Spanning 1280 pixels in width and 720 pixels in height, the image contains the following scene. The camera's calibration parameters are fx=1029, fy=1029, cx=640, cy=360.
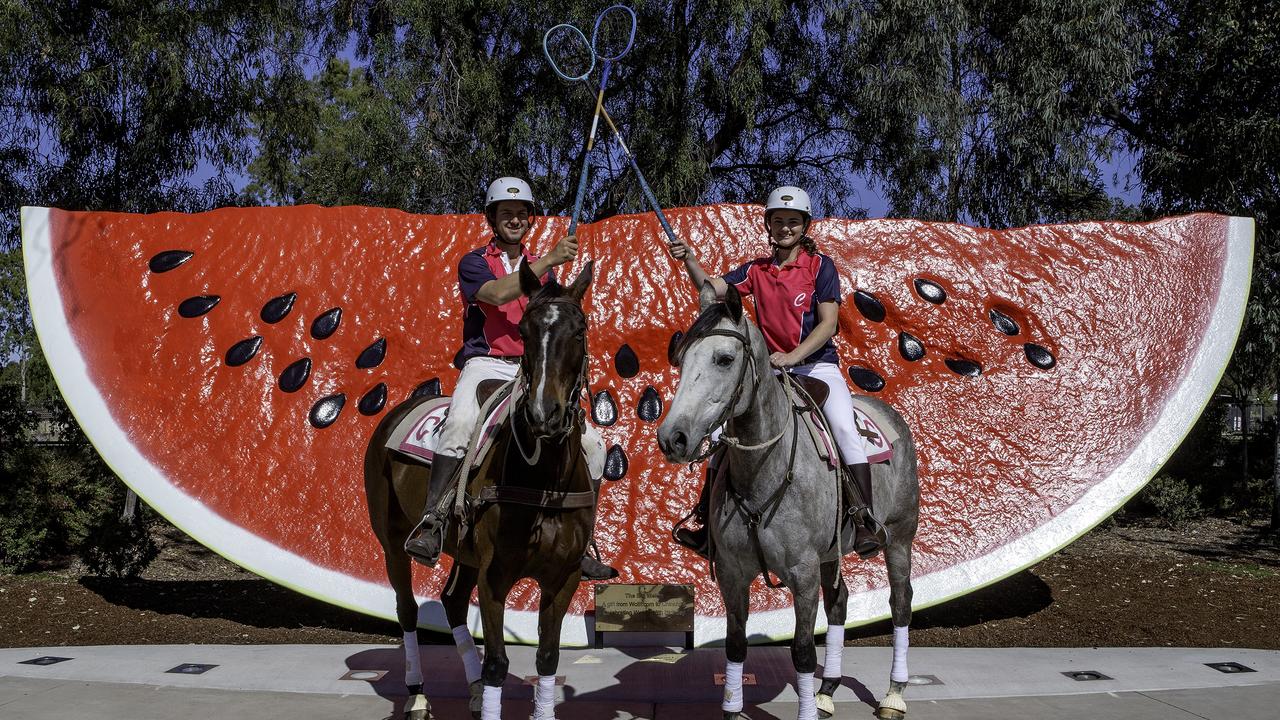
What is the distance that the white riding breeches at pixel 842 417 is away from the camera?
507cm

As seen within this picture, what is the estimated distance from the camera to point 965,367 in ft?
25.0

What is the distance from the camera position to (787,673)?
6238mm

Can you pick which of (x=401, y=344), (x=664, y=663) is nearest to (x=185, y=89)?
(x=401, y=344)

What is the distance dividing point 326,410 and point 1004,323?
5.03 m

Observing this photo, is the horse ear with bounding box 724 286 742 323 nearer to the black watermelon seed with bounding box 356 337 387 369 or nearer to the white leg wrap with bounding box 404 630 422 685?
the white leg wrap with bounding box 404 630 422 685

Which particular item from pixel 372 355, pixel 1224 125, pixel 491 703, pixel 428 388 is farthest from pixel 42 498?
pixel 1224 125

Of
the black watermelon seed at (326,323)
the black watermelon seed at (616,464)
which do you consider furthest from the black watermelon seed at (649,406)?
the black watermelon seed at (326,323)

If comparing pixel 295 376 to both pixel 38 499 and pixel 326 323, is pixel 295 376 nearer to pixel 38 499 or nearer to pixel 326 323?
pixel 326 323

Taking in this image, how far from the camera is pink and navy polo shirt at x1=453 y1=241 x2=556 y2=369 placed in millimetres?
4867

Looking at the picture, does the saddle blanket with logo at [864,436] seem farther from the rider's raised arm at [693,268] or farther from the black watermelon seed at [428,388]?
the black watermelon seed at [428,388]

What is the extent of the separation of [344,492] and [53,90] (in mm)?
5267

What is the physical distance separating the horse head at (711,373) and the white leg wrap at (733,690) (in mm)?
1215

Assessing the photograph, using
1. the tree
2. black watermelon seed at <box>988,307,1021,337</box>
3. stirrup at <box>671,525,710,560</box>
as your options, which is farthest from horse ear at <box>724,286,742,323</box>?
the tree

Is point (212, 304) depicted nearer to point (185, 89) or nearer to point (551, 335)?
point (185, 89)
